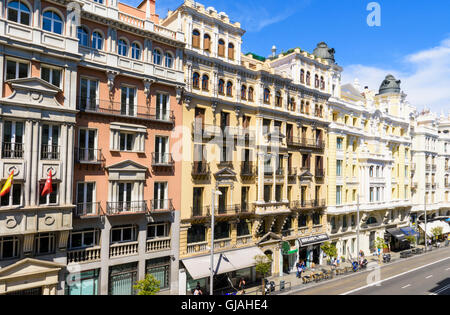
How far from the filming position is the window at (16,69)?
66.0 feet

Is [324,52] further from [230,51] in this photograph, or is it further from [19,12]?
[19,12]

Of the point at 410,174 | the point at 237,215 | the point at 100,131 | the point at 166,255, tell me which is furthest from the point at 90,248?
the point at 410,174

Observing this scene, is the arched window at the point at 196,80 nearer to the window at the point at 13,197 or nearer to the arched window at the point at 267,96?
the arched window at the point at 267,96

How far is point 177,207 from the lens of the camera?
28297 millimetres

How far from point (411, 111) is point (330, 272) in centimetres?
4102

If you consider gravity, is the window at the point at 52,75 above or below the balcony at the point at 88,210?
above

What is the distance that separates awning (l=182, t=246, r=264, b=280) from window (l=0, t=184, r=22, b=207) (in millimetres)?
13868

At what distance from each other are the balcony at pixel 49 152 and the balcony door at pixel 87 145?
1820 mm

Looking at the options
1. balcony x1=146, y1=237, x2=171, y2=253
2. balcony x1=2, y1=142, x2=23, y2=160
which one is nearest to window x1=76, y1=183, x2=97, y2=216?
balcony x1=2, y1=142, x2=23, y2=160

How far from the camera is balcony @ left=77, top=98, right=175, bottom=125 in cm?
2361

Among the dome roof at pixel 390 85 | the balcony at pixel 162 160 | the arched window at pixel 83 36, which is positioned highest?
the dome roof at pixel 390 85

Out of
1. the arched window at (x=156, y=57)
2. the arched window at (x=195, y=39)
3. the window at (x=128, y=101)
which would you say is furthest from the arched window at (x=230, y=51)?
the window at (x=128, y=101)

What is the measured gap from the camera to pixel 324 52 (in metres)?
44.9
